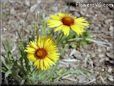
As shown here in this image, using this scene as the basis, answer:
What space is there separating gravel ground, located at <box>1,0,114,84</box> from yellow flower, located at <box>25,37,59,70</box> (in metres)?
0.56

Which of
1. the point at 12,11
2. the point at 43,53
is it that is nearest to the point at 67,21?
the point at 43,53

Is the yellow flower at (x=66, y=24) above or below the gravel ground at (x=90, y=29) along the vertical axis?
above

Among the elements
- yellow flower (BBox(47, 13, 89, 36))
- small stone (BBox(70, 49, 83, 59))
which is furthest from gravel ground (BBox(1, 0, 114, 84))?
yellow flower (BBox(47, 13, 89, 36))

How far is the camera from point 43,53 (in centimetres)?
178

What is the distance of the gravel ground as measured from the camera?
94.0 inches

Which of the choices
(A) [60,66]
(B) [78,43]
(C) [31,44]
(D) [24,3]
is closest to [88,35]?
(B) [78,43]

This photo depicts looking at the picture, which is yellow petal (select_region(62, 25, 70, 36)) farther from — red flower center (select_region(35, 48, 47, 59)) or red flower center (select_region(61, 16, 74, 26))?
red flower center (select_region(35, 48, 47, 59))

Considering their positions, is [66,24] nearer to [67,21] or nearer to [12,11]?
[67,21]

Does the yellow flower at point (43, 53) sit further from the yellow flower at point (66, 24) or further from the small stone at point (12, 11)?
the small stone at point (12, 11)

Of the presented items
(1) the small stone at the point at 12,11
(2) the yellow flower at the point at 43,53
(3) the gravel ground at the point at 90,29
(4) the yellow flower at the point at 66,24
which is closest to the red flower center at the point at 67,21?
(4) the yellow flower at the point at 66,24

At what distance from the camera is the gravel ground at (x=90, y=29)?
7.83 feet

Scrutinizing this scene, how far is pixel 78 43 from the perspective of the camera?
2.52 m

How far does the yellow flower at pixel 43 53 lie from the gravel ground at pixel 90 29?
560 millimetres

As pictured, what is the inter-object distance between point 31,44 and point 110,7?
1.18m
